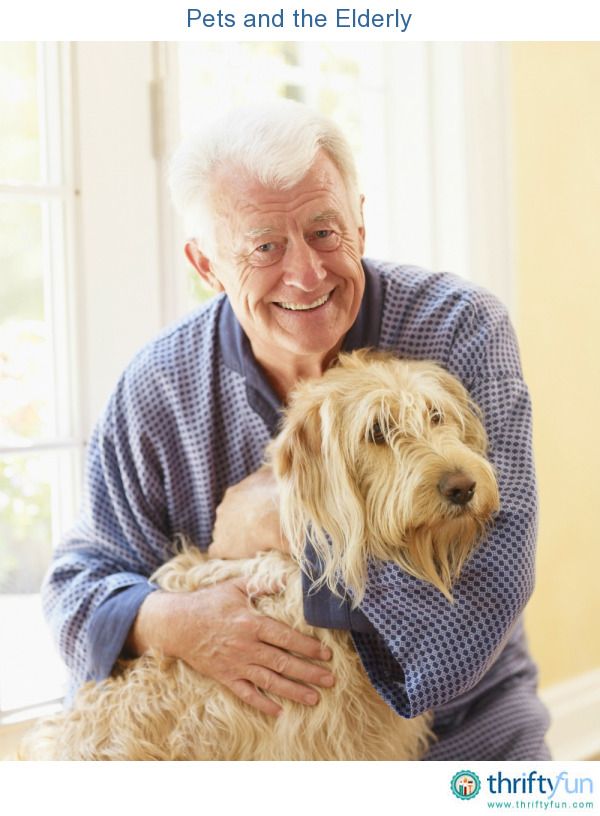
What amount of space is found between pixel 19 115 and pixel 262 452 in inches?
35.1

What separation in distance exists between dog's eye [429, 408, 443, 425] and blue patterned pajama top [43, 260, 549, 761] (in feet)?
0.28

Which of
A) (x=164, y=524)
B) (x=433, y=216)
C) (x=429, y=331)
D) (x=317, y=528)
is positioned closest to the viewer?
(x=317, y=528)

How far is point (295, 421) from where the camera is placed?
4.52ft

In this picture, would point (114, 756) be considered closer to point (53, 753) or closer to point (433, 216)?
point (53, 753)

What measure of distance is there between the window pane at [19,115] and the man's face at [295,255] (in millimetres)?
614

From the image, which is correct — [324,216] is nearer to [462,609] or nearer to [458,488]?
[458,488]

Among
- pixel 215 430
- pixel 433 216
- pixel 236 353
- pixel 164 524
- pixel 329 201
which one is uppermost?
pixel 433 216

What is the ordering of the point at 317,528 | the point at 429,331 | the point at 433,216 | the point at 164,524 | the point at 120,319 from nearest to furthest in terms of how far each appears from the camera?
the point at 317,528, the point at 429,331, the point at 164,524, the point at 120,319, the point at 433,216

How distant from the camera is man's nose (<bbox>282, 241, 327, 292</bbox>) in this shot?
4.54 feet

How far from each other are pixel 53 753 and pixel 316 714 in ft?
1.40

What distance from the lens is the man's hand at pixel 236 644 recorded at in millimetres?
1391

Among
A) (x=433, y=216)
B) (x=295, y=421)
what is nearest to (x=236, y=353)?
(x=295, y=421)
